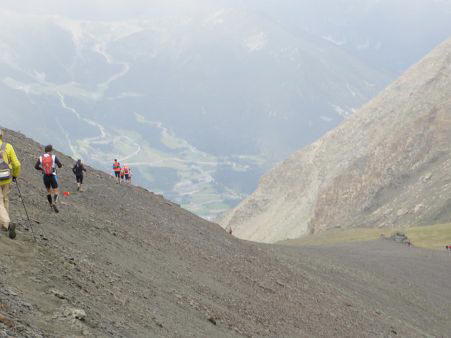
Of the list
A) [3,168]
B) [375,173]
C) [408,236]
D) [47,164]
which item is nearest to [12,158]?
[3,168]

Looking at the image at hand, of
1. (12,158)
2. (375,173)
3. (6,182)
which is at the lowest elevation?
(6,182)

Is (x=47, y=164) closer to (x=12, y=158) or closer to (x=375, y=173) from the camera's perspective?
(x=12, y=158)

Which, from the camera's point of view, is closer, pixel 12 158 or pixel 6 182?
pixel 6 182

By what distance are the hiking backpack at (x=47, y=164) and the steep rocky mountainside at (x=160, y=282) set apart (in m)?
1.47

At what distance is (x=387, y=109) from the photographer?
471 feet

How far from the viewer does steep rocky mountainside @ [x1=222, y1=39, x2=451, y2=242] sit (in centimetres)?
10069

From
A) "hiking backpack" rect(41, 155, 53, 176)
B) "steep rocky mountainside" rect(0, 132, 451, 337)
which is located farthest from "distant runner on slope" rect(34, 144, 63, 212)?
"steep rocky mountainside" rect(0, 132, 451, 337)

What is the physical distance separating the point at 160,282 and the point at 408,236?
63.6m

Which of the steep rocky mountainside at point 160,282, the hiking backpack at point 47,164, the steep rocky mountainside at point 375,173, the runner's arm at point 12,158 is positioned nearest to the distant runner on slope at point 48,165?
the hiking backpack at point 47,164

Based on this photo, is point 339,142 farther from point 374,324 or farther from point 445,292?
point 374,324

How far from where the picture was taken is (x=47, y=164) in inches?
790

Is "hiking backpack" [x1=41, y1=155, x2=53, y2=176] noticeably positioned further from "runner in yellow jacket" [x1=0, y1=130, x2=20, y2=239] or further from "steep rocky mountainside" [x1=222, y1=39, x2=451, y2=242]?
"steep rocky mountainside" [x1=222, y1=39, x2=451, y2=242]

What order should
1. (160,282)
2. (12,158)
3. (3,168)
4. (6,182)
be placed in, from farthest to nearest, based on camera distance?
(160,282) < (12,158) < (6,182) < (3,168)

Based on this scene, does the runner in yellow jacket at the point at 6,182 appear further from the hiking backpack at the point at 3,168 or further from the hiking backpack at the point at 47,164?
the hiking backpack at the point at 47,164
